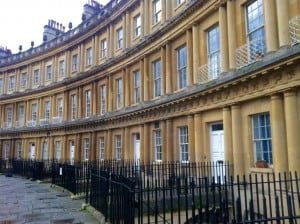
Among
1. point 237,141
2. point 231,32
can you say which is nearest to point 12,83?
point 231,32

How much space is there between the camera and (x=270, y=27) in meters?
9.74

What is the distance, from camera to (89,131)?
998 inches

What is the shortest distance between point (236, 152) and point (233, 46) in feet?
13.8

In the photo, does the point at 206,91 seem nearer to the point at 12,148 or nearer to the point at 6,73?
the point at 12,148

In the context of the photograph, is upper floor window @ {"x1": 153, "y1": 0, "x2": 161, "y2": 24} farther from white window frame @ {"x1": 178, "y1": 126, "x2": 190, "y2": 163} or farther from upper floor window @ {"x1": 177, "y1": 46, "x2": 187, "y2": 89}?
white window frame @ {"x1": 178, "y1": 126, "x2": 190, "y2": 163}

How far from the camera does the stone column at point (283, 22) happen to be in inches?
364

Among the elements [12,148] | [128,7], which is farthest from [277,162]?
[12,148]

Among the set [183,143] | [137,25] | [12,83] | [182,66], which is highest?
[137,25]

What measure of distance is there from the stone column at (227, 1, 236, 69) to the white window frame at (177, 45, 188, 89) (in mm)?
3861

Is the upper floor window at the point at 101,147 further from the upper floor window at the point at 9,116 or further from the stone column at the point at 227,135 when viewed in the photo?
the upper floor window at the point at 9,116

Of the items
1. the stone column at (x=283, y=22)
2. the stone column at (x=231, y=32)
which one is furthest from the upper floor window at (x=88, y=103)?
the stone column at (x=283, y=22)

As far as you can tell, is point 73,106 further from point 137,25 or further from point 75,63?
point 137,25

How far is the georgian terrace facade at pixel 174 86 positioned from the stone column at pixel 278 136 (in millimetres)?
32

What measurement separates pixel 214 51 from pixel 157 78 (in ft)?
17.5
